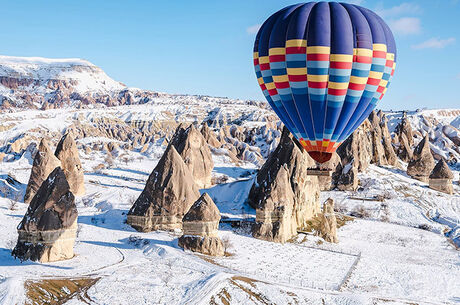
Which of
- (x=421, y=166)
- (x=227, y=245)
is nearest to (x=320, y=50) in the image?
(x=227, y=245)

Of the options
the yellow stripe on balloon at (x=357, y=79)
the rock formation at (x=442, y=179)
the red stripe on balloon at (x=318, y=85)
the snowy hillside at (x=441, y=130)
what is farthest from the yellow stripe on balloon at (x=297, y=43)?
the snowy hillside at (x=441, y=130)

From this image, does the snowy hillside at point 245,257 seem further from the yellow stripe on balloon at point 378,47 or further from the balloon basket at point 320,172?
the yellow stripe on balloon at point 378,47

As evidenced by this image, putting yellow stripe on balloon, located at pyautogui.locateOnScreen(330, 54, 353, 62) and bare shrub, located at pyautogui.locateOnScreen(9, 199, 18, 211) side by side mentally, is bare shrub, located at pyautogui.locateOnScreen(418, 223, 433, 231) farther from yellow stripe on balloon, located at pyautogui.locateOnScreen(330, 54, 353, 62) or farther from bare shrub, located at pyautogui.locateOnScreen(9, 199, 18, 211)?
bare shrub, located at pyautogui.locateOnScreen(9, 199, 18, 211)

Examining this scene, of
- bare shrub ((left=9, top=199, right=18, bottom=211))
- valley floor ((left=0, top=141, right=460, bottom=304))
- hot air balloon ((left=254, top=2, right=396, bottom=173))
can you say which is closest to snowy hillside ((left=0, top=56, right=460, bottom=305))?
valley floor ((left=0, top=141, right=460, bottom=304))

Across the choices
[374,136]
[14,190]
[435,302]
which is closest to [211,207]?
[435,302]

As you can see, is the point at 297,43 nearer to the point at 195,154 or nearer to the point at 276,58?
the point at 276,58

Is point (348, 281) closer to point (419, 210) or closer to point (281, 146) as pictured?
point (281, 146)
